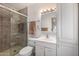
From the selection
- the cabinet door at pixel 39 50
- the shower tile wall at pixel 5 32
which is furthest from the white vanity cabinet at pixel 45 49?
the shower tile wall at pixel 5 32

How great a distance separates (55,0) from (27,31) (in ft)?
1.99

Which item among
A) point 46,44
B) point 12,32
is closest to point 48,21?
point 46,44

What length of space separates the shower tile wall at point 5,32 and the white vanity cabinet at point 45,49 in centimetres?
45

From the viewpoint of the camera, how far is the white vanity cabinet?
1513 mm

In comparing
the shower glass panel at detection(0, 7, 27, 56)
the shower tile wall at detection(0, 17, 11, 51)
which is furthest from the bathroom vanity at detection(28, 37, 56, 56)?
the shower tile wall at detection(0, 17, 11, 51)

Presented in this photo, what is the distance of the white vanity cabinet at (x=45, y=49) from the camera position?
4.97 feet

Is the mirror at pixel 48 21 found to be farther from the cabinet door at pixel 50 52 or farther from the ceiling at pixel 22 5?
the cabinet door at pixel 50 52

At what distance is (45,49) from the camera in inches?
61.8

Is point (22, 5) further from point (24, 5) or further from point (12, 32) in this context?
point (12, 32)

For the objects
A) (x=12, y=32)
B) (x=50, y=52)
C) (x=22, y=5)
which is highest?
(x=22, y=5)

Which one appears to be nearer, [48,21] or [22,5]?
[22,5]

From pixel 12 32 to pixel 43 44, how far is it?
1.64ft

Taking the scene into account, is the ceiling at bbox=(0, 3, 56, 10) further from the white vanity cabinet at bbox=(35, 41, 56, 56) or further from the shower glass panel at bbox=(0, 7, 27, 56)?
the white vanity cabinet at bbox=(35, 41, 56, 56)

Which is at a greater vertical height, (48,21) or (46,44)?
(48,21)
